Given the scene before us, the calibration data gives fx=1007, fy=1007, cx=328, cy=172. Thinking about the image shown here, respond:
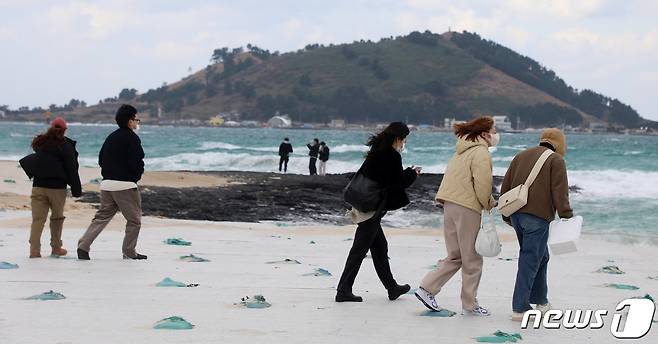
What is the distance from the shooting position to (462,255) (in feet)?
24.8

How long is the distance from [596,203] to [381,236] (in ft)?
67.7

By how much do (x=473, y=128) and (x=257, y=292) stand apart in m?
2.44

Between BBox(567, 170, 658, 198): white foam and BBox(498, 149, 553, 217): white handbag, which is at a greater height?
BBox(498, 149, 553, 217): white handbag

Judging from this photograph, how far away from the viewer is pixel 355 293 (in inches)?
348

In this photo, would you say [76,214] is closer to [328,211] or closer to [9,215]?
[9,215]

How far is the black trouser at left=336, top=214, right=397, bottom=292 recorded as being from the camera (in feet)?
26.9

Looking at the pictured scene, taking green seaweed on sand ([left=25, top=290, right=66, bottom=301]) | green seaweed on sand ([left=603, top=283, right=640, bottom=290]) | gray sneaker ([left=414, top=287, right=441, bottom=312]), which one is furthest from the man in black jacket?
green seaweed on sand ([left=603, top=283, right=640, bottom=290])

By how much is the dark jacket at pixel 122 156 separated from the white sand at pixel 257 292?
0.93 metres

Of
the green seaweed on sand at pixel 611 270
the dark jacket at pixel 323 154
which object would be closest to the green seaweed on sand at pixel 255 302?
the green seaweed on sand at pixel 611 270

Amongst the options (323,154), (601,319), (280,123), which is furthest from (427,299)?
(280,123)

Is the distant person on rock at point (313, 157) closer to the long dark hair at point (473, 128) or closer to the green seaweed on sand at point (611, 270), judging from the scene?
the green seaweed on sand at point (611, 270)

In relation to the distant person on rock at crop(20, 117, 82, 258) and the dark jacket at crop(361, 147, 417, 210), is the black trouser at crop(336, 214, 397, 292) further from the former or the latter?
the distant person on rock at crop(20, 117, 82, 258)

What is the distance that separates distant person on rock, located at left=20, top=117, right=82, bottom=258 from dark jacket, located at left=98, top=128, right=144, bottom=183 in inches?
16.8

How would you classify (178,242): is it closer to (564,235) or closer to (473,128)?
(473,128)
